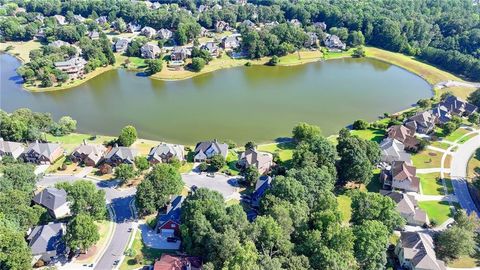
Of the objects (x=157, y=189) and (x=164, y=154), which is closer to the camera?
(x=157, y=189)

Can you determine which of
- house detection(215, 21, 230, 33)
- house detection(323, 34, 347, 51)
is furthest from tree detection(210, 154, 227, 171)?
house detection(215, 21, 230, 33)

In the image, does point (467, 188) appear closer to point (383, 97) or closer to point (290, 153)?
point (290, 153)

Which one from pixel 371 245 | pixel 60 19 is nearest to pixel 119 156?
pixel 371 245

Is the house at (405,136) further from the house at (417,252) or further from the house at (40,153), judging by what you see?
the house at (40,153)

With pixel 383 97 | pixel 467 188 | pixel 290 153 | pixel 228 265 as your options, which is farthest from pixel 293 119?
pixel 228 265

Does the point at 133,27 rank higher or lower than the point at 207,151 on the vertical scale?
higher

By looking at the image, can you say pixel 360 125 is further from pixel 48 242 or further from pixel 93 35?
pixel 93 35

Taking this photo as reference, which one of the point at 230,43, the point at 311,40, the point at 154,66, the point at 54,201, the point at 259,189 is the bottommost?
the point at 54,201

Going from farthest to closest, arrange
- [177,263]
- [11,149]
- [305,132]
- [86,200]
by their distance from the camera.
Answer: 1. [305,132]
2. [11,149]
3. [86,200]
4. [177,263]
